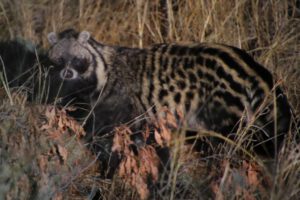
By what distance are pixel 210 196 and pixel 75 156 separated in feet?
3.47

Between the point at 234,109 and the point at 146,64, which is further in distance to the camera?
the point at 146,64

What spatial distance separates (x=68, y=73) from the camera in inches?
251

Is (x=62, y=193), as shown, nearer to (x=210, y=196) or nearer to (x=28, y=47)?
(x=210, y=196)

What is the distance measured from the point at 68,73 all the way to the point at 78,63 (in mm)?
138

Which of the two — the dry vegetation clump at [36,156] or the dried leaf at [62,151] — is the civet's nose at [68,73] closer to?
the dry vegetation clump at [36,156]

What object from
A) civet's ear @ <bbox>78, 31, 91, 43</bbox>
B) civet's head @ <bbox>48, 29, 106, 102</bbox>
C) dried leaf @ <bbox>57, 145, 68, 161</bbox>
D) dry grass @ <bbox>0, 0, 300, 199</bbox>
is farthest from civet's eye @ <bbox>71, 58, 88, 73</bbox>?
dried leaf @ <bbox>57, 145, 68, 161</bbox>

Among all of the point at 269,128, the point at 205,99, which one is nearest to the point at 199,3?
the point at 205,99

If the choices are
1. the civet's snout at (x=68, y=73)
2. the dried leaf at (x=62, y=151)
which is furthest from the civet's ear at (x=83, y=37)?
the dried leaf at (x=62, y=151)

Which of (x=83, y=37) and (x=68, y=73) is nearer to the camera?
(x=68, y=73)

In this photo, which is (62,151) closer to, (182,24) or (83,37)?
(83,37)

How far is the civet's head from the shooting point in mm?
6402

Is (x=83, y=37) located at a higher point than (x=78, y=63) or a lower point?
higher

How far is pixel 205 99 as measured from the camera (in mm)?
6090

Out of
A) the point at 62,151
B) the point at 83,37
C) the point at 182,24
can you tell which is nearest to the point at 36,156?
the point at 62,151
